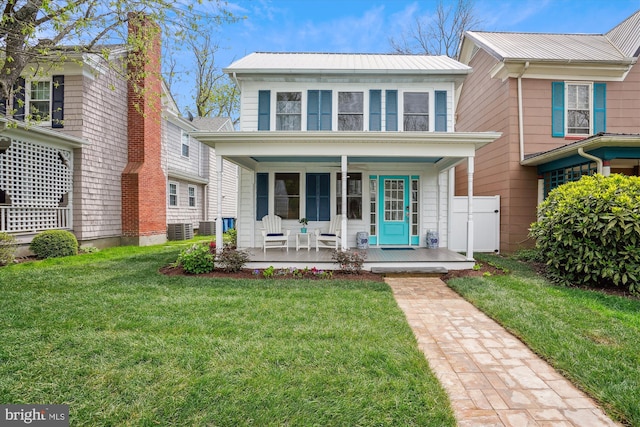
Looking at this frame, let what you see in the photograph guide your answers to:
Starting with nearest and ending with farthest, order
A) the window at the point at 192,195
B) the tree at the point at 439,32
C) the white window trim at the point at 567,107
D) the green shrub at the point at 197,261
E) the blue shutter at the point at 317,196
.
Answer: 1. the green shrub at the point at 197,261
2. the blue shutter at the point at 317,196
3. the white window trim at the point at 567,107
4. the window at the point at 192,195
5. the tree at the point at 439,32

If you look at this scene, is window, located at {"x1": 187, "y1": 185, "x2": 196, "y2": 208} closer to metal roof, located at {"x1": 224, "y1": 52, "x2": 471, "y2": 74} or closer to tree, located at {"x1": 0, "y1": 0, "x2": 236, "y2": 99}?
metal roof, located at {"x1": 224, "y1": 52, "x2": 471, "y2": 74}

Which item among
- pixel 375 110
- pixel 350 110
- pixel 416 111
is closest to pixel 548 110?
pixel 416 111

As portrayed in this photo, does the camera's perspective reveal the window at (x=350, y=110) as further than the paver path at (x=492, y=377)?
Yes

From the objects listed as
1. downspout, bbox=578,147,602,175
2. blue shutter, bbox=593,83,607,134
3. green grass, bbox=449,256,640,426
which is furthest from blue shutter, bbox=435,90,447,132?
blue shutter, bbox=593,83,607,134

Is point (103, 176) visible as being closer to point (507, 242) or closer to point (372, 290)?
point (372, 290)

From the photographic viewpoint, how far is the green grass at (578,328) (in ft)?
8.37

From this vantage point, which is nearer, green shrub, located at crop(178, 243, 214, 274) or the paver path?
the paver path

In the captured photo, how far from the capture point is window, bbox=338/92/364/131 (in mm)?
8672

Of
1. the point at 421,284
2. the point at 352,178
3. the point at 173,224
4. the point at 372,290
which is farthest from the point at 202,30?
the point at 173,224

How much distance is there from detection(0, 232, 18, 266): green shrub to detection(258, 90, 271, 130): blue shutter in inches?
261

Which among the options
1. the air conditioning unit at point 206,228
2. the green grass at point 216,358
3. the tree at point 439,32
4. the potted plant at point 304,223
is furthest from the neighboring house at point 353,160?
the tree at point 439,32

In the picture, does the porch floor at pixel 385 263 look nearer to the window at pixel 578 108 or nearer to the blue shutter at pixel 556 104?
the blue shutter at pixel 556 104

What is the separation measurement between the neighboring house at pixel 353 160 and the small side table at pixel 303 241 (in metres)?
0.23

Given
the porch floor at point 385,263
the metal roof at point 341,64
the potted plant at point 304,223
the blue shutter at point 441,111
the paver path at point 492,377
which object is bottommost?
the paver path at point 492,377
